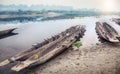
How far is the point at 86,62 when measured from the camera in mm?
3219

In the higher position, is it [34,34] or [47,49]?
[34,34]

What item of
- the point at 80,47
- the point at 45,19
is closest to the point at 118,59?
the point at 80,47

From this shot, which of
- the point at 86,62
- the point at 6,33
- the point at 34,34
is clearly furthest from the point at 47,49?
the point at 6,33

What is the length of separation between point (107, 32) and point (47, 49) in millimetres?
1587

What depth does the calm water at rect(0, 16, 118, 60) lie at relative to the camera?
11.6ft

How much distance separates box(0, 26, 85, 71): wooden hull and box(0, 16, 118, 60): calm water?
106mm

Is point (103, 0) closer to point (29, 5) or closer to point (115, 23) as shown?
point (115, 23)

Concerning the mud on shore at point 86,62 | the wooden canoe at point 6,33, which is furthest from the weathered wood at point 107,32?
the wooden canoe at point 6,33

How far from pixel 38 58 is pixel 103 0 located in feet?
6.13

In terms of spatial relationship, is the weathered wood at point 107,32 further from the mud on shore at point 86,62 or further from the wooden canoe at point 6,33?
the wooden canoe at point 6,33

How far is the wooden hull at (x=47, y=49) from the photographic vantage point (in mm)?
2940

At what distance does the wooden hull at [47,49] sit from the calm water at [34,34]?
0.35 feet

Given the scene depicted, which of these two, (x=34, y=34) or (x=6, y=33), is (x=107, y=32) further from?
(x=6, y=33)

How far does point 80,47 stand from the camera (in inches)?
151
